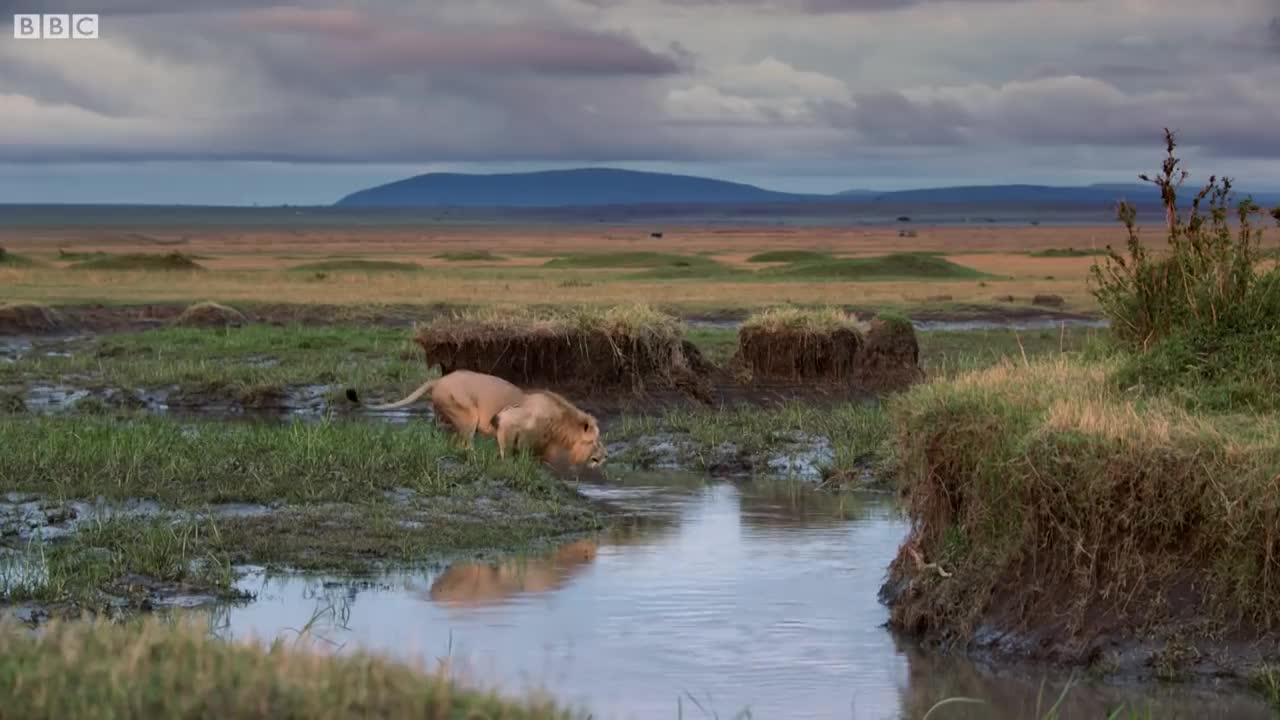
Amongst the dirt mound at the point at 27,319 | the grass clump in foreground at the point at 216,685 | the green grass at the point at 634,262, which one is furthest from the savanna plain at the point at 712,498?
the green grass at the point at 634,262

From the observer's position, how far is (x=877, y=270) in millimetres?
56688

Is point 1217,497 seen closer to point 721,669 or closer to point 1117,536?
point 1117,536

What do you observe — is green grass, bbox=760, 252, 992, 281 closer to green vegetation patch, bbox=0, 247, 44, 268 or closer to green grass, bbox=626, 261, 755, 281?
green grass, bbox=626, 261, 755, 281

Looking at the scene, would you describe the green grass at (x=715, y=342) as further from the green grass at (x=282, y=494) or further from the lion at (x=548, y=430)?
the green grass at (x=282, y=494)

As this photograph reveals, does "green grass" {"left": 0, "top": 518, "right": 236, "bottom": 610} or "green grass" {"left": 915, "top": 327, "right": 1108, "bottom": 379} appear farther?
"green grass" {"left": 915, "top": 327, "right": 1108, "bottom": 379}

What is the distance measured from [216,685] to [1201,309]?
9.23m

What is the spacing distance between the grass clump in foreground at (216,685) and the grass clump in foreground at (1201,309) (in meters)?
7.60

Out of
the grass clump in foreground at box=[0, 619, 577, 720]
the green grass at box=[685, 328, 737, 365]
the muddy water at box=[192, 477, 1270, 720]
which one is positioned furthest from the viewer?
the green grass at box=[685, 328, 737, 365]

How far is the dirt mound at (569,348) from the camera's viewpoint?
2295cm

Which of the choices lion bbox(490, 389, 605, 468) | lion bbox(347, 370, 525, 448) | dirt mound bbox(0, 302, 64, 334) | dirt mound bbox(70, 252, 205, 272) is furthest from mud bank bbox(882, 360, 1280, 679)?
dirt mound bbox(70, 252, 205, 272)

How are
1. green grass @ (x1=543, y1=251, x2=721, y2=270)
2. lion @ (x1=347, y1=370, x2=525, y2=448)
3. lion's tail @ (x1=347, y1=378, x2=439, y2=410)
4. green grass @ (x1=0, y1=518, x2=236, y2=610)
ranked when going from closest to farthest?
green grass @ (x1=0, y1=518, x2=236, y2=610)
lion @ (x1=347, y1=370, x2=525, y2=448)
lion's tail @ (x1=347, y1=378, x2=439, y2=410)
green grass @ (x1=543, y1=251, x2=721, y2=270)

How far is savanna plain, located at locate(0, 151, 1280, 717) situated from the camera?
9.37 metres

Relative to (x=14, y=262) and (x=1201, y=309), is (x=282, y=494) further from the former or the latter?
(x=14, y=262)

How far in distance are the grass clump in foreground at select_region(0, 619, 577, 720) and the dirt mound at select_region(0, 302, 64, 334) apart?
2955cm
